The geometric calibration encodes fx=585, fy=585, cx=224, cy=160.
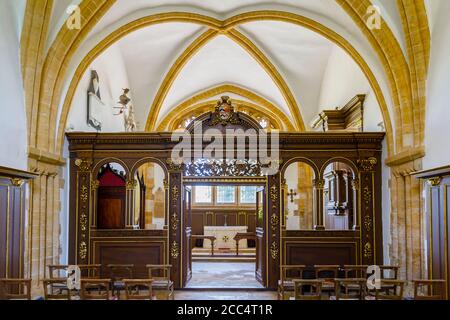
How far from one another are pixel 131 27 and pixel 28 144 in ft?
11.9

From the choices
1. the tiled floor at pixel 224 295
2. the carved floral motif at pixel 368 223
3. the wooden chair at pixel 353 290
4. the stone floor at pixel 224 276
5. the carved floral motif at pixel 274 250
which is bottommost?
the tiled floor at pixel 224 295

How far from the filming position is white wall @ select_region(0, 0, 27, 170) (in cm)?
823

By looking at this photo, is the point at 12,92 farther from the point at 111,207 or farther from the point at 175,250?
the point at 175,250

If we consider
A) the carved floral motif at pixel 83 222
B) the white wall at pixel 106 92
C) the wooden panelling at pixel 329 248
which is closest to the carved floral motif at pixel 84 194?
the carved floral motif at pixel 83 222

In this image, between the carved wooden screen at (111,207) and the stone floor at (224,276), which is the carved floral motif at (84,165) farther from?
the stone floor at (224,276)

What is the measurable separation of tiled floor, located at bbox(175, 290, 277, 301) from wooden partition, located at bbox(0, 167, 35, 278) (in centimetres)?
286

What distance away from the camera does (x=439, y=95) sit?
8.62 meters

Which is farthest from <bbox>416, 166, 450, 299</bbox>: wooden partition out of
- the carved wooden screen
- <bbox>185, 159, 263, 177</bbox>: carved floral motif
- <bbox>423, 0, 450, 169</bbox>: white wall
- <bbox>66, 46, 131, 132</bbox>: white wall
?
<bbox>66, 46, 131, 132</bbox>: white wall

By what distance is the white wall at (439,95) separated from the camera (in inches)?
323

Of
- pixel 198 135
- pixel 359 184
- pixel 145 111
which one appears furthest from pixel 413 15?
pixel 145 111

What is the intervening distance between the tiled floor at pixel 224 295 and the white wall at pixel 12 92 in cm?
352

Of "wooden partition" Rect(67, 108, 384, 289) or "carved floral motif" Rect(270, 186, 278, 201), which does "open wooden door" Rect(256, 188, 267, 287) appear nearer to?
"wooden partition" Rect(67, 108, 384, 289)

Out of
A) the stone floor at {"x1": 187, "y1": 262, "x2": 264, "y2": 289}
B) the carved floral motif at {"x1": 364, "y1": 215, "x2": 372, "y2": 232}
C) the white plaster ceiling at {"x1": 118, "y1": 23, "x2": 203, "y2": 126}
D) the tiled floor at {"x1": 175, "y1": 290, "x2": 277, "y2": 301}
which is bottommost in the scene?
the tiled floor at {"x1": 175, "y1": 290, "x2": 277, "y2": 301}

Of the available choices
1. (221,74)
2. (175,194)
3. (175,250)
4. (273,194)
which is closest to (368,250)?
(273,194)
